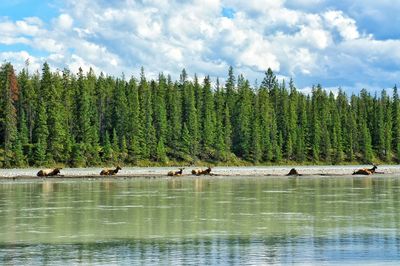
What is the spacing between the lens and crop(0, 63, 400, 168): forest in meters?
130

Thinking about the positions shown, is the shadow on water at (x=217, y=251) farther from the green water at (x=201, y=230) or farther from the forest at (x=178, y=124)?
the forest at (x=178, y=124)

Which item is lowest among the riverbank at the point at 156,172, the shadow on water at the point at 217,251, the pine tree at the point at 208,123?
the shadow on water at the point at 217,251

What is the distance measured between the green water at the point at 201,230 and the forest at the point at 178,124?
254 ft

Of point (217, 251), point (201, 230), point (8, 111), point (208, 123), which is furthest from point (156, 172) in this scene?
point (217, 251)

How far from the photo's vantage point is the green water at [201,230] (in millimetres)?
24766

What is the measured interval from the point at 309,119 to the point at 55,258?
15515 centimetres

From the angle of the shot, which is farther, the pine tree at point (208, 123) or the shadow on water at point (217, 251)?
the pine tree at point (208, 123)

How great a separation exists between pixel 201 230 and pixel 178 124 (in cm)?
12062

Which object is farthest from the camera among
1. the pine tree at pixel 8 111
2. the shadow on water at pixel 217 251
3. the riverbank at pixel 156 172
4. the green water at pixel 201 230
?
the pine tree at pixel 8 111

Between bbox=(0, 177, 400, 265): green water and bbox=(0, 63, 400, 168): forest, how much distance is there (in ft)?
254

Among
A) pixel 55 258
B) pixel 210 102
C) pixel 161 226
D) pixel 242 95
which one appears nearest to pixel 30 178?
pixel 161 226

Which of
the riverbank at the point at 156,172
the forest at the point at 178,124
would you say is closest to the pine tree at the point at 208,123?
the forest at the point at 178,124

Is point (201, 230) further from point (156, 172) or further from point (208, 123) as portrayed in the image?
point (208, 123)

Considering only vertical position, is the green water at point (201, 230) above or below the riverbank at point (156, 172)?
below
